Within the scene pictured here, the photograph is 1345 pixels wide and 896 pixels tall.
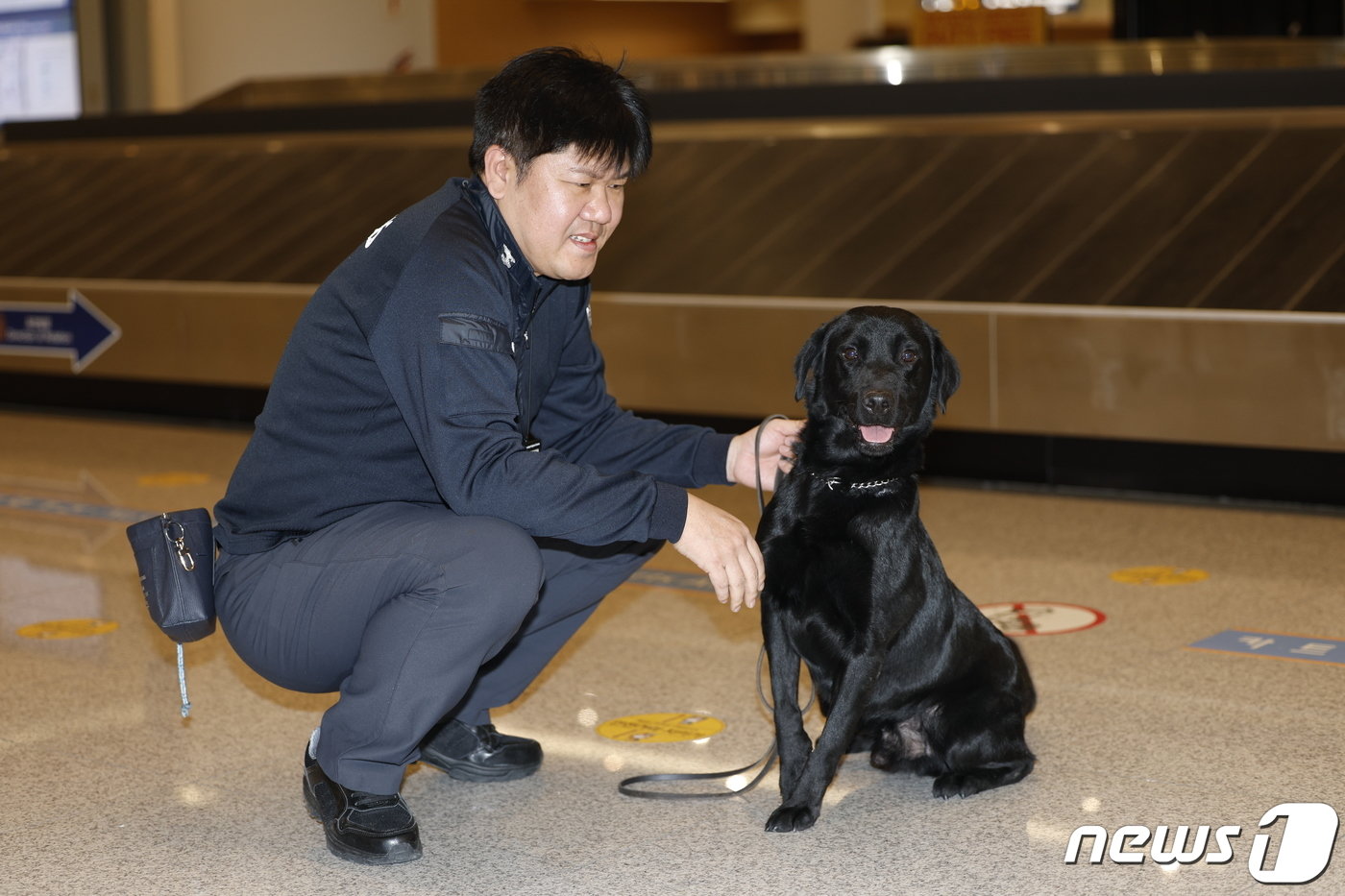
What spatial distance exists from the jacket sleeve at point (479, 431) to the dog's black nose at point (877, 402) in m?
0.36

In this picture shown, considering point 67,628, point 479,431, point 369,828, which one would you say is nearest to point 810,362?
point 479,431

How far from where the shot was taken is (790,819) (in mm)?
2508

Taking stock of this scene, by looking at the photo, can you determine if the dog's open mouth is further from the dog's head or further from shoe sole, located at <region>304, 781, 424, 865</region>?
shoe sole, located at <region>304, 781, 424, 865</region>

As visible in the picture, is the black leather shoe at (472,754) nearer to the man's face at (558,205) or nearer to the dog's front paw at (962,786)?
the dog's front paw at (962,786)

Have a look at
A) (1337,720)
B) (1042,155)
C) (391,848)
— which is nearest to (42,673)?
(391,848)

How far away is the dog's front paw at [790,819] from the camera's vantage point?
2.51 m

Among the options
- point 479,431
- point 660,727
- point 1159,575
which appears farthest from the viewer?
point 1159,575

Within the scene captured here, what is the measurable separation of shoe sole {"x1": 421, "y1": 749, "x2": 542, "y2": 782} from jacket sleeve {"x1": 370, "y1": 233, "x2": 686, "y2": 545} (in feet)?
2.20

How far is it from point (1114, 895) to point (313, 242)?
6.50 meters

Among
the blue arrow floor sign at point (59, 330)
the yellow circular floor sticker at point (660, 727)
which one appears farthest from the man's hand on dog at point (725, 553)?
the blue arrow floor sign at point (59, 330)

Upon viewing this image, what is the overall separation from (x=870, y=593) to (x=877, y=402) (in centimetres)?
31

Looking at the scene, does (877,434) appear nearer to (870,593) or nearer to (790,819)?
(870,593)

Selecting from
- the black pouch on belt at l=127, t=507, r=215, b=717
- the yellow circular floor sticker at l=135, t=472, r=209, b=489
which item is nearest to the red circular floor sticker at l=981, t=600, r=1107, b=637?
the black pouch on belt at l=127, t=507, r=215, b=717

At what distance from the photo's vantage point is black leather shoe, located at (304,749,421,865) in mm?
2402
